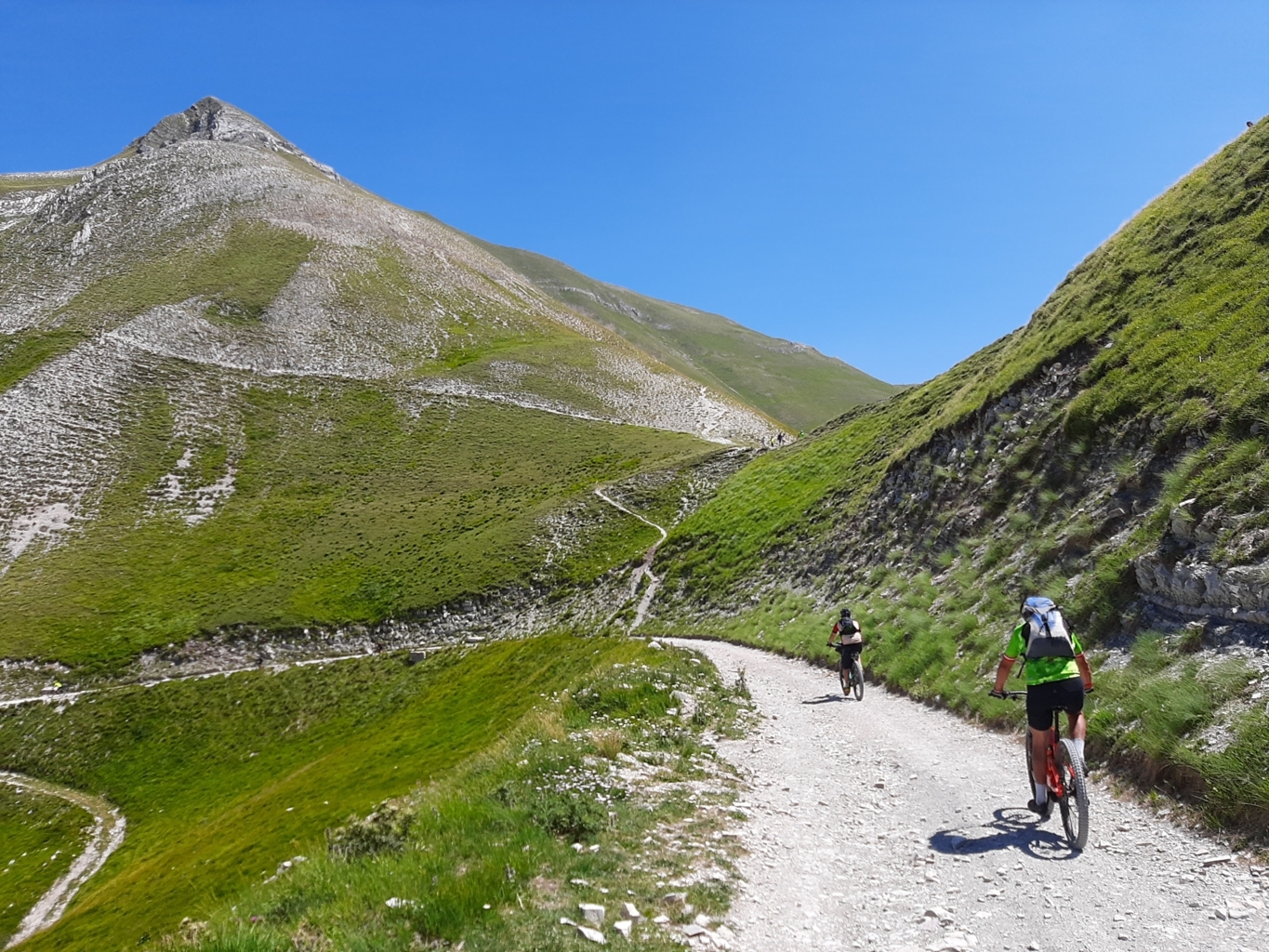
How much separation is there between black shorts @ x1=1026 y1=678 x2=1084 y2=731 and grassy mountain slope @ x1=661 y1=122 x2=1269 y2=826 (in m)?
1.91

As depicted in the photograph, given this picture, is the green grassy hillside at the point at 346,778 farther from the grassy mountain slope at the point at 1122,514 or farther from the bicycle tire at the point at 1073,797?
the grassy mountain slope at the point at 1122,514

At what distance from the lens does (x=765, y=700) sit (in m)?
22.4

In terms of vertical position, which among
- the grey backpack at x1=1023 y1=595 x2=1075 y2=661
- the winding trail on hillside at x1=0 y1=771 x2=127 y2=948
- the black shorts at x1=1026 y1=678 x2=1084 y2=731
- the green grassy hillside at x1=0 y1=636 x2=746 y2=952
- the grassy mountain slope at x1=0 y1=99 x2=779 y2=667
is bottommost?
the winding trail on hillside at x1=0 y1=771 x2=127 y2=948

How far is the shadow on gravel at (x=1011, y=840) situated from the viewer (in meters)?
9.39

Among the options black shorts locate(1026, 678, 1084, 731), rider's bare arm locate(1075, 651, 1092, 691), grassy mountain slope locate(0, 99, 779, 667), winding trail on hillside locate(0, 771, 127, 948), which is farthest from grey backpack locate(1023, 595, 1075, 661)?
grassy mountain slope locate(0, 99, 779, 667)

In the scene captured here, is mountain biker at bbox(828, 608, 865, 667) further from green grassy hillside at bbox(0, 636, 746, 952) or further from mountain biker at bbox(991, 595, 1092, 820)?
mountain biker at bbox(991, 595, 1092, 820)

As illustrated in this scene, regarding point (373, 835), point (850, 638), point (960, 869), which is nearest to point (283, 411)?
point (850, 638)

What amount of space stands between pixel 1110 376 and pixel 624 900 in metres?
23.4

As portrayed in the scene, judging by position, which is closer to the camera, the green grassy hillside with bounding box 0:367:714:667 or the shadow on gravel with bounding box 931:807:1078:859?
the shadow on gravel with bounding box 931:807:1078:859

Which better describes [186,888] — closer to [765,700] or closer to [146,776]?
[765,700]

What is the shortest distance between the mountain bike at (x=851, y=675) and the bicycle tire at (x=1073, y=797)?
12008 millimetres

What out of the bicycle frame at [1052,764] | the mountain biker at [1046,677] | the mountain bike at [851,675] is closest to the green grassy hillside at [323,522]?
the mountain bike at [851,675]

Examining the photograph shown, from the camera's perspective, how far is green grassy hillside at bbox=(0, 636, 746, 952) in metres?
8.55

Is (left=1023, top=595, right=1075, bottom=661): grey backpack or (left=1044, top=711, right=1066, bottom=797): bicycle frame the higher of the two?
(left=1023, top=595, right=1075, bottom=661): grey backpack
